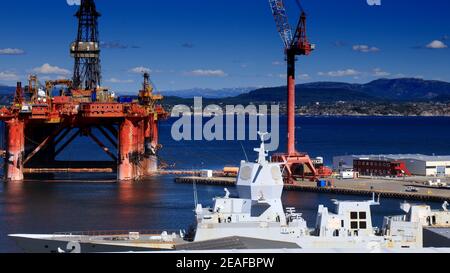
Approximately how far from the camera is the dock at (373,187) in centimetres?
6500

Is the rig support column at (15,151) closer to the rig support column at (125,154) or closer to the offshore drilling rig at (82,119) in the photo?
the offshore drilling rig at (82,119)

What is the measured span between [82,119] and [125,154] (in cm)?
575

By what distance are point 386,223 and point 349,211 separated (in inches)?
70.7

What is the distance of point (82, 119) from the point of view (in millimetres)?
80438

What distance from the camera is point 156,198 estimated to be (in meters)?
63.8

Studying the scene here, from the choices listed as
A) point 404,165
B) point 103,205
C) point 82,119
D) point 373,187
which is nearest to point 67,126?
point 82,119

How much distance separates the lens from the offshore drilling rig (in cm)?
7819

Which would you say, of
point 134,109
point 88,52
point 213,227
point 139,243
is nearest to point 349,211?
point 213,227

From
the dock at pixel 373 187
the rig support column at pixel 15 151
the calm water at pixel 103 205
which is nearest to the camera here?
the calm water at pixel 103 205

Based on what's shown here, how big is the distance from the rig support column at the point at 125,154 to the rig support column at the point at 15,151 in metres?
8.55

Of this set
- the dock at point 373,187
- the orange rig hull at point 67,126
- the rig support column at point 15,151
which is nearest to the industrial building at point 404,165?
the dock at point 373,187

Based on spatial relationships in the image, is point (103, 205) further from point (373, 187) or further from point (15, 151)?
point (373, 187)

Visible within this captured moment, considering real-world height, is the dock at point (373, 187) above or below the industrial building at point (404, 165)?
below

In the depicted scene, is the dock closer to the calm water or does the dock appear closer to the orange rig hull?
the calm water
